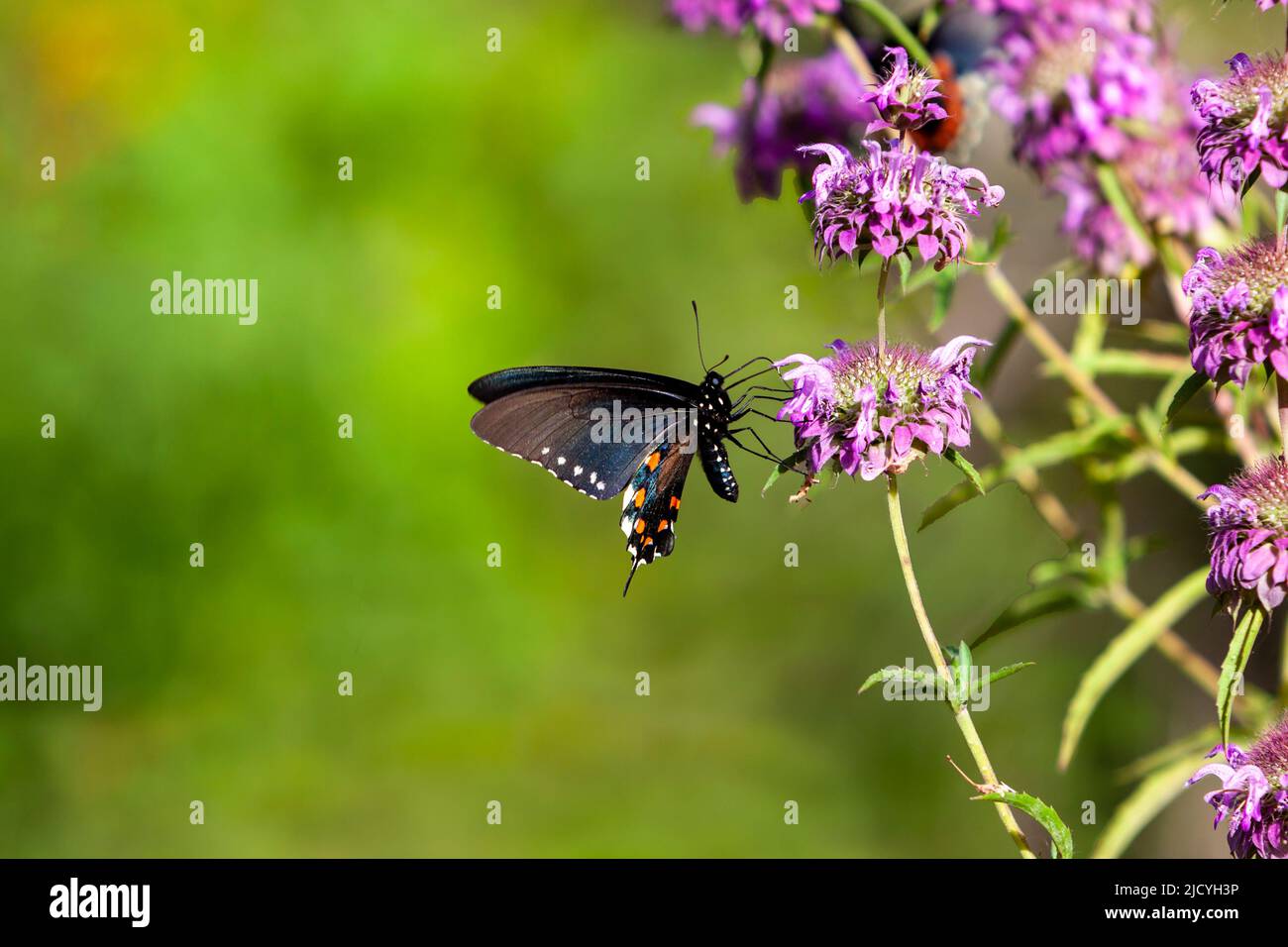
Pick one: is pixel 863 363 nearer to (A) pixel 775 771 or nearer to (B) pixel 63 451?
(A) pixel 775 771

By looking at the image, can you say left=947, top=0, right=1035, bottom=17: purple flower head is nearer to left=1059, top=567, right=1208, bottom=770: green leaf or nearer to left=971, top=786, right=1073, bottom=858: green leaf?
left=1059, top=567, right=1208, bottom=770: green leaf

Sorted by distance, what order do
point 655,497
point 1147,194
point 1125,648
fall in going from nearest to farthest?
point 1125,648
point 1147,194
point 655,497

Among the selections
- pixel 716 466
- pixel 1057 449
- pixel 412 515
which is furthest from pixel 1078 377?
pixel 412 515

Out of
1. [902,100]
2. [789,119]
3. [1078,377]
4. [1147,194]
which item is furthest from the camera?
[789,119]

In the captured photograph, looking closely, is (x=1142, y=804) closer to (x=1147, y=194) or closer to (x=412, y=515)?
(x=1147, y=194)

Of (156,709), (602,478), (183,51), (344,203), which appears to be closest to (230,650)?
(156,709)

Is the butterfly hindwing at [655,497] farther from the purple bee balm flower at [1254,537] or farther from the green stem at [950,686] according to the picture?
the purple bee balm flower at [1254,537]
